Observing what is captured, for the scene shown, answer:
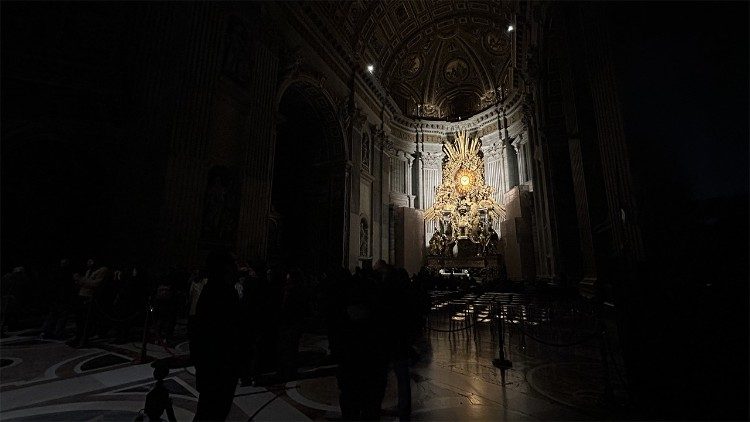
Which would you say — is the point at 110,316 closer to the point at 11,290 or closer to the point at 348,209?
the point at 11,290

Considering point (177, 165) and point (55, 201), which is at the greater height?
point (177, 165)

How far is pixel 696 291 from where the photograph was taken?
190 cm

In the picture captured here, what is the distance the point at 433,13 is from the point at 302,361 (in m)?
20.1

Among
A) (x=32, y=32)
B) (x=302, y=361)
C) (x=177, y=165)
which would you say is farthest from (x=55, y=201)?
(x=302, y=361)

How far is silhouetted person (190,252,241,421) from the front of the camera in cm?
157

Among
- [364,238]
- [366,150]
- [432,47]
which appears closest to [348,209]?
[364,238]

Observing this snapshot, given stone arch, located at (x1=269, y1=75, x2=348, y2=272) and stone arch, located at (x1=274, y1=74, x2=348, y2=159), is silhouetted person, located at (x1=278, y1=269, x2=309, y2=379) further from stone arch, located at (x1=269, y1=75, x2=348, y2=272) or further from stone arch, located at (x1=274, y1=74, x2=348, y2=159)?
stone arch, located at (x1=274, y1=74, x2=348, y2=159)

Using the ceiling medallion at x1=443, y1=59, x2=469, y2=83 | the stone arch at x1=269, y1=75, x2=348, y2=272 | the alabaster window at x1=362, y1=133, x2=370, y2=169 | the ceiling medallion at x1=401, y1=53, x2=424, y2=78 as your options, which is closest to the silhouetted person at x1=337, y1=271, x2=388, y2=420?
the stone arch at x1=269, y1=75, x2=348, y2=272

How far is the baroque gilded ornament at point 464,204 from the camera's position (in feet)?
54.5

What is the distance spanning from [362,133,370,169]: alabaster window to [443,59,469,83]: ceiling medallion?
9.24 meters

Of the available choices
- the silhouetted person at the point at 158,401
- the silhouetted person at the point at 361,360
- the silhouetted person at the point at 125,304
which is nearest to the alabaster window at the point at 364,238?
the silhouetted person at the point at 125,304

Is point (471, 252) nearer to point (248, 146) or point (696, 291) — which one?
point (248, 146)

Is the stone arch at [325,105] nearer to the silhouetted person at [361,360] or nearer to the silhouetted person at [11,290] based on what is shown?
the silhouetted person at [11,290]

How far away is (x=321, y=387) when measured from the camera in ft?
9.44
